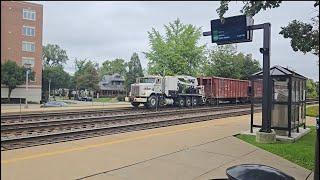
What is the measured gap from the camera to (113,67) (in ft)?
426

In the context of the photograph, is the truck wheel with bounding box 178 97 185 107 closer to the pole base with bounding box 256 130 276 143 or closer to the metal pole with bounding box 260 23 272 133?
the metal pole with bounding box 260 23 272 133

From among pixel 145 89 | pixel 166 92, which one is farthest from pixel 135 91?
pixel 166 92

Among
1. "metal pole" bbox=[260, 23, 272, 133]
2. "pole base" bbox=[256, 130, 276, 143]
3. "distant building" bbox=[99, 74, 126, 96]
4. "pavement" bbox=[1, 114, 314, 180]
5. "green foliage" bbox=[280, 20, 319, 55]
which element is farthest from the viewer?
"distant building" bbox=[99, 74, 126, 96]

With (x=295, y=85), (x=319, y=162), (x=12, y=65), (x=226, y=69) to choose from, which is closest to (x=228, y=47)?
(x=226, y=69)

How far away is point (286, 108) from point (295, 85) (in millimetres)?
1033

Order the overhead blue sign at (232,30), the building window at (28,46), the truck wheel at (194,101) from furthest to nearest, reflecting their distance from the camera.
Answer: the building window at (28,46)
the truck wheel at (194,101)
the overhead blue sign at (232,30)

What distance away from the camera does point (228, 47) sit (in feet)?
208

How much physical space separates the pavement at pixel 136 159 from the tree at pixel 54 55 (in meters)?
94.2

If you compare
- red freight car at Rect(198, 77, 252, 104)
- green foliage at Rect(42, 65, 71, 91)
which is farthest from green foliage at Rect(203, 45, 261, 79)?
green foliage at Rect(42, 65, 71, 91)

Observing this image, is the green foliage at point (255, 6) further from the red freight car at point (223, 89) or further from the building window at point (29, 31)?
the building window at point (29, 31)

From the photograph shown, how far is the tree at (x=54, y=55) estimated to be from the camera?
102 metres

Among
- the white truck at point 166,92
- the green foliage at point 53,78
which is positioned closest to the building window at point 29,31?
the green foliage at point 53,78

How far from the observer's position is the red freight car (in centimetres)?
3762

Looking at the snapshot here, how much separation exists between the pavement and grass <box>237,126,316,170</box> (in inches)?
12.8
